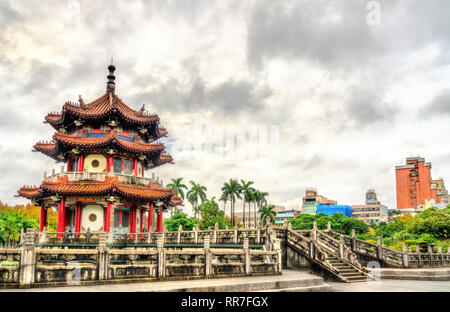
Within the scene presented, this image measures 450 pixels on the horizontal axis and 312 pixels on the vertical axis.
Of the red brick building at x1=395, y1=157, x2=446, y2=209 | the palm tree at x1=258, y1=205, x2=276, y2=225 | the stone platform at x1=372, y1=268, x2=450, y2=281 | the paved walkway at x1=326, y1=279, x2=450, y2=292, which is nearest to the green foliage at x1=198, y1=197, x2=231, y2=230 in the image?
the palm tree at x1=258, y1=205, x2=276, y2=225

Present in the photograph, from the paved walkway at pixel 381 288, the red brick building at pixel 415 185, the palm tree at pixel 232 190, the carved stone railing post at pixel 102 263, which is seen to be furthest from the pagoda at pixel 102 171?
the red brick building at pixel 415 185

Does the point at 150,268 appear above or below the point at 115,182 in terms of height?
below

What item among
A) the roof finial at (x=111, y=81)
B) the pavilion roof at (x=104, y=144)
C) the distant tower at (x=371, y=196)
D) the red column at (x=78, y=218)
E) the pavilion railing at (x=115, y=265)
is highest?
the roof finial at (x=111, y=81)

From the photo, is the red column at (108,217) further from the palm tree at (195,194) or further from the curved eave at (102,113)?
the palm tree at (195,194)

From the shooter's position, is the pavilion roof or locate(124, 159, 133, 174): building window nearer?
the pavilion roof

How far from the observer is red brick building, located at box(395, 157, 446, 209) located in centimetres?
14425

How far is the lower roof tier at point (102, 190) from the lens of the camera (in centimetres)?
2895

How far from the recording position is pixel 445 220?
50281mm

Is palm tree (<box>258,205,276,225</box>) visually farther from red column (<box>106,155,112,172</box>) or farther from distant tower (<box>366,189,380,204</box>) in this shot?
distant tower (<box>366,189,380,204</box>)
